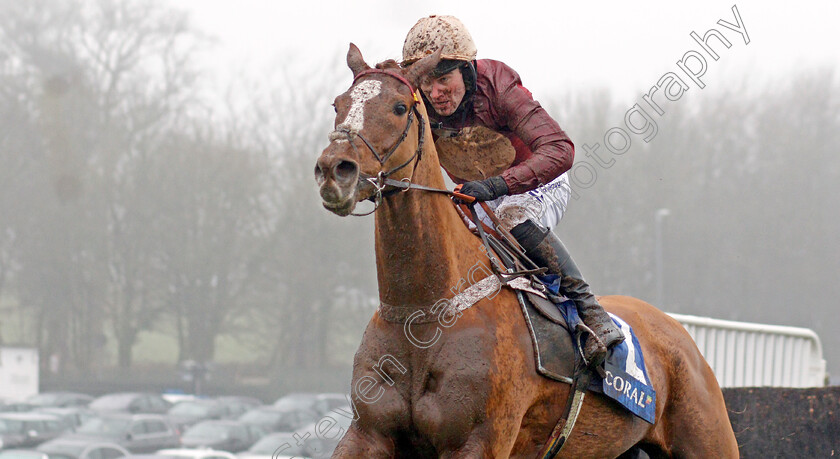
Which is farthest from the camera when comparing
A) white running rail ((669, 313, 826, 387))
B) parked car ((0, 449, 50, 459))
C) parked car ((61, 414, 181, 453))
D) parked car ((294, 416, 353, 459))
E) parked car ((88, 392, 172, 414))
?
parked car ((88, 392, 172, 414))

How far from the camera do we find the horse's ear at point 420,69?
3771 mm

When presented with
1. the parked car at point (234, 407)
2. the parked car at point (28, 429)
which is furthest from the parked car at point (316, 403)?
the parked car at point (28, 429)

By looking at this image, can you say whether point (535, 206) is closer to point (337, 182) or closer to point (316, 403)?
point (337, 182)

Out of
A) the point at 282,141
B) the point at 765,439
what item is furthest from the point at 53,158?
the point at 765,439

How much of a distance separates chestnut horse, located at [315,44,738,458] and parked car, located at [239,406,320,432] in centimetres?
1495

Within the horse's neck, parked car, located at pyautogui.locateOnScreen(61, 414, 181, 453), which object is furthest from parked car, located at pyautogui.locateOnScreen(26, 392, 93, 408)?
the horse's neck

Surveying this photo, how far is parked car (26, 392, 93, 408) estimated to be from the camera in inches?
792

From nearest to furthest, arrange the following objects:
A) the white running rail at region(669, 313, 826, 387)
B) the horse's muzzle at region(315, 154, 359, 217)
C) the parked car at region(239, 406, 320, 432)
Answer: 1. the horse's muzzle at region(315, 154, 359, 217)
2. the white running rail at region(669, 313, 826, 387)
3. the parked car at region(239, 406, 320, 432)

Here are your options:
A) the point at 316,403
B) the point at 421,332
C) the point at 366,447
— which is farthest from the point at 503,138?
the point at 316,403

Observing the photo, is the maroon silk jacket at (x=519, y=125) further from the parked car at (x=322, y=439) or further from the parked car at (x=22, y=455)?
the parked car at (x=22, y=455)

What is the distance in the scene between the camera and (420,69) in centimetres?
379

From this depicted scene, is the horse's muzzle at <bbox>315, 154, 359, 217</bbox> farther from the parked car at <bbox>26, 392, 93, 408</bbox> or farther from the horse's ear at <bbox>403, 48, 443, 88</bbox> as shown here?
the parked car at <bbox>26, 392, 93, 408</bbox>

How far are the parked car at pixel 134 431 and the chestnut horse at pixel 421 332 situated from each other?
13.5 m

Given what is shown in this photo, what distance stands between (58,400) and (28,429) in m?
5.36
